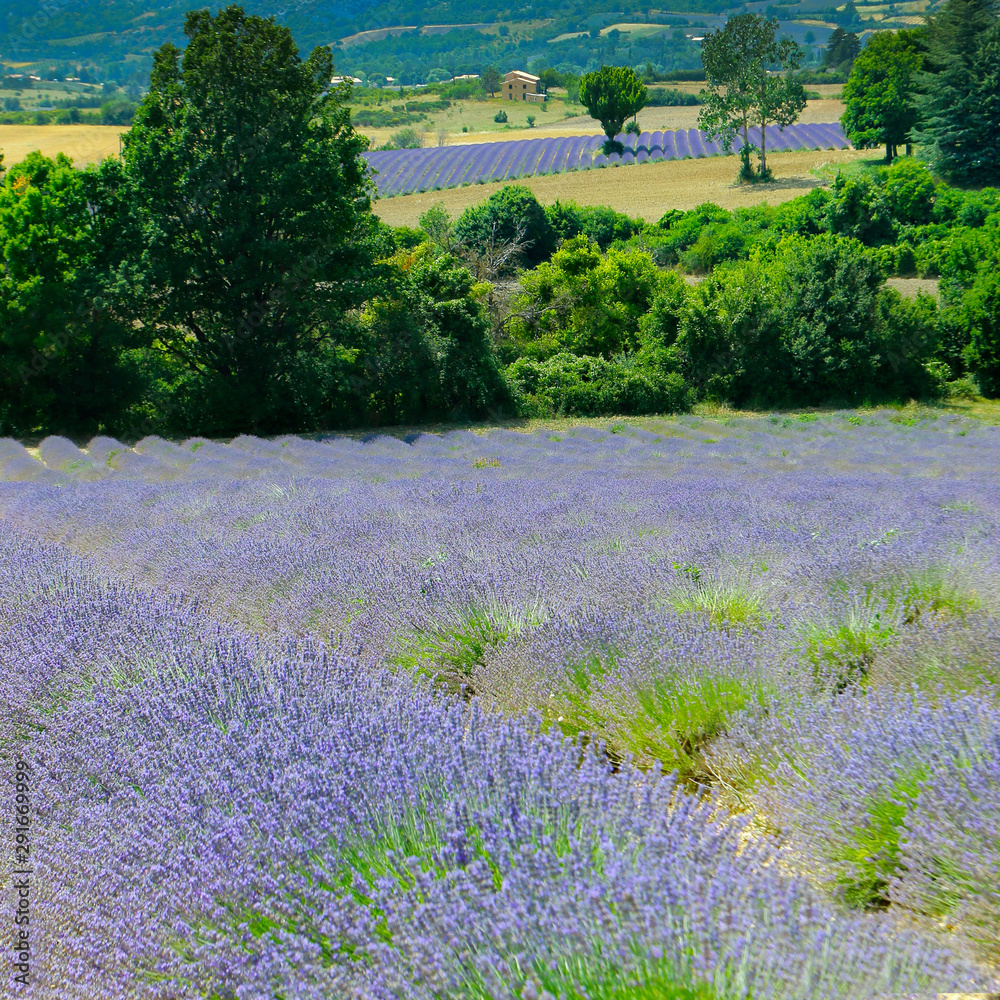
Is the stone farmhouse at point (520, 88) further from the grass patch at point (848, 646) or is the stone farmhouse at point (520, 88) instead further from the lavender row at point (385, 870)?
the lavender row at point (385, 870)

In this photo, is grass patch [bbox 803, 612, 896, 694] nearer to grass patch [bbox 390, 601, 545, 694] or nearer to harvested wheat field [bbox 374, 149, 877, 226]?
grass patch [bbox 390, 601, 545, 694]

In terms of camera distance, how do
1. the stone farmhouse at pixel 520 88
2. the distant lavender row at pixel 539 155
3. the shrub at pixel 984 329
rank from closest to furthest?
the shrub at pixel 984 329 → the distant lavender row at pixel 539 155 → the stone farmhouse at pixel 520 88

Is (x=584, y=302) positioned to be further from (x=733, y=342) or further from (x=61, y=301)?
(x=61, y=301)

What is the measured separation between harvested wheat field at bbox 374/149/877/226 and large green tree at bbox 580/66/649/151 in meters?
9.87

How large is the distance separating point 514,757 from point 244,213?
16639mm

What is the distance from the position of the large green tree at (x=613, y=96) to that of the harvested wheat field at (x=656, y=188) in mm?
9872

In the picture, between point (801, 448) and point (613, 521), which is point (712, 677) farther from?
point (801, 448)

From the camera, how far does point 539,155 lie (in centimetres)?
6084

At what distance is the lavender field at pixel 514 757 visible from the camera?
1299 mm

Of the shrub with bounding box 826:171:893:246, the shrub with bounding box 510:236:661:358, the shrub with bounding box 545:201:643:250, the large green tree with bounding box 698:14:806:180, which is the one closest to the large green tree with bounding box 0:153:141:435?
the shrub with bounding box 510:236:661:358

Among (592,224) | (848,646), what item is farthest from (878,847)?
(592,224)

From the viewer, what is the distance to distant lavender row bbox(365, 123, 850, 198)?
2132 inches

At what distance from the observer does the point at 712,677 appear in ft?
8.12

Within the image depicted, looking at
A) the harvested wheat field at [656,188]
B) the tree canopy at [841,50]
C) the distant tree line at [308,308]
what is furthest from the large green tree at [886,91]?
the tree canopy at [841,50]
